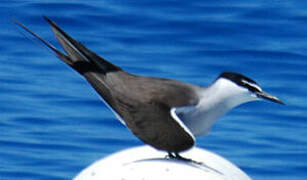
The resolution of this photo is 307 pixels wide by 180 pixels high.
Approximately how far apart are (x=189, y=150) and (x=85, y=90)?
21.4ft

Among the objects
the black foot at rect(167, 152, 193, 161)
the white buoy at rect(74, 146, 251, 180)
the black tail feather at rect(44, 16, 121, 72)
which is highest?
the black tail feather at rect(44, 16, 121, 72)

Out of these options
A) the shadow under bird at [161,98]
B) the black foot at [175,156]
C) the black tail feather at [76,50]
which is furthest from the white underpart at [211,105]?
the black tail feather at [76,50]

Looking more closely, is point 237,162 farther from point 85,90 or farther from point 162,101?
point 162,101

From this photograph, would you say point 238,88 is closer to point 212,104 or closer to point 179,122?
point 212,104

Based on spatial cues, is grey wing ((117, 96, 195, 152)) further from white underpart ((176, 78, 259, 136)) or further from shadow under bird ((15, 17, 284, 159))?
white underpart ((176, 78, 259, 136))

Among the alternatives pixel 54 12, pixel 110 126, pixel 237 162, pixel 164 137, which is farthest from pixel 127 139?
pixel 164 137

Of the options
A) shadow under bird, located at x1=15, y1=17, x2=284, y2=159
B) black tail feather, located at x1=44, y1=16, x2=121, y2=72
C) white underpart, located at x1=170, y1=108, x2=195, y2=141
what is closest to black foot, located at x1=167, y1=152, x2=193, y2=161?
shadow under bird, located at x1=15, y1=17, x2=284, y2=159

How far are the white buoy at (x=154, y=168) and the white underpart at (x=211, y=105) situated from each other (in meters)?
0.32

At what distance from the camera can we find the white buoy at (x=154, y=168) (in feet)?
27.4

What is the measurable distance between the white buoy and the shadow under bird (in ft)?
0.72

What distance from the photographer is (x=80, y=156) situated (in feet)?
43.9

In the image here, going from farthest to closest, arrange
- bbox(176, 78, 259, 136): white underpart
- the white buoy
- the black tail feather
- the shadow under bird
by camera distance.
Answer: the black tail feather < bbox(176, 78, 259, 136): white underpart < the shadow under bird < the white buoy

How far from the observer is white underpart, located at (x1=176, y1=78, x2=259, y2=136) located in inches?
363

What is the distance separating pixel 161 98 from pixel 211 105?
1.39 ft
